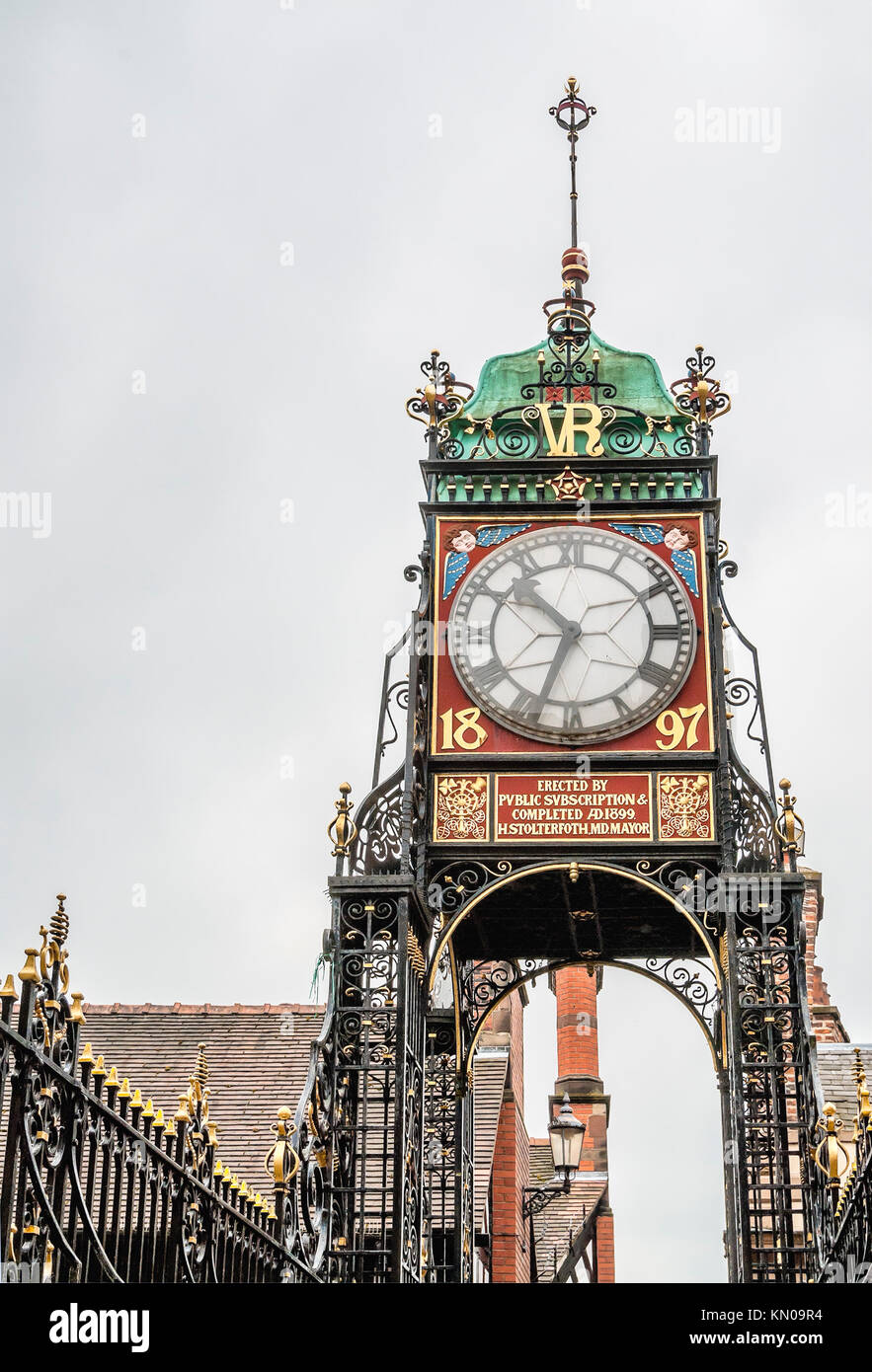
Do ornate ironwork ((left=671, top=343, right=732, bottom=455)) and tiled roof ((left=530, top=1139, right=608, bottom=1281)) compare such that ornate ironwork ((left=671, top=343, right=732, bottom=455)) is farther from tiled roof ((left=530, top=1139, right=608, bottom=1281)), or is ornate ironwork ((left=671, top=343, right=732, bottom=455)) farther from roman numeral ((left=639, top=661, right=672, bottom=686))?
tiled roof ((left=530, top=1139, right=608, bottom=1281))

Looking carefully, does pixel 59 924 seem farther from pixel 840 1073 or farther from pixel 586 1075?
pixel 586 1075

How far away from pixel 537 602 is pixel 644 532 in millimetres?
990

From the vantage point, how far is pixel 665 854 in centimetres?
1284

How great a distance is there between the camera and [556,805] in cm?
1305

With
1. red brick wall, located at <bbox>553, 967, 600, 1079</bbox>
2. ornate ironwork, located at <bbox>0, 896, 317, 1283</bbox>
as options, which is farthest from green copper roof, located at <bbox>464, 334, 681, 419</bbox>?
red brick wall, located at <bbox>553, 967, 600, 1079</bbox>

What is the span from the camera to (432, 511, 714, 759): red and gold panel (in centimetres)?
1318

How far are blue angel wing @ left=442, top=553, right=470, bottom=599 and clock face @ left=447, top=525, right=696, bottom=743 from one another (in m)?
0.08

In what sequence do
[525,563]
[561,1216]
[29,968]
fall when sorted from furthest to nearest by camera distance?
[561,1216], [525,563], [29,968]

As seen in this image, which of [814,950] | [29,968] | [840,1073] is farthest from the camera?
[814,950]

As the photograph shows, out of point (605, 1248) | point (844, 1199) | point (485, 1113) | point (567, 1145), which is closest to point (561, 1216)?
point (605, 1248)

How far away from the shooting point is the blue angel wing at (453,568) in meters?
13.7

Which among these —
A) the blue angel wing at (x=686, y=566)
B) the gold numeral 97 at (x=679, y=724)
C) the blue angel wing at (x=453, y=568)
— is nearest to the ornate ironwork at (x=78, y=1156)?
the gold numeral 97 at (x=679, y=724)
